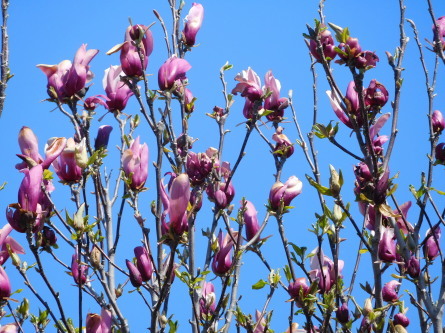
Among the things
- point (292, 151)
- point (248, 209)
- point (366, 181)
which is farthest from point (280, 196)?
point (366, 181)

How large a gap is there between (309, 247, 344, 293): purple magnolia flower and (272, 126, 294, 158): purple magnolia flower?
1.60 feet

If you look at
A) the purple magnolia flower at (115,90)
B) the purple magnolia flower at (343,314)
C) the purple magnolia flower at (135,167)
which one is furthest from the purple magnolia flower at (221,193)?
the purple magnolia flower at (343,314)

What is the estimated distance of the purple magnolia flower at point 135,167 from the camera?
2096 mm

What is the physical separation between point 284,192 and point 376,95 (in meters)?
0.57

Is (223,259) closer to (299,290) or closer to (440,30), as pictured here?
(299,290)

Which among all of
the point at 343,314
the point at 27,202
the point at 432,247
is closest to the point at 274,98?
the point at 432,247

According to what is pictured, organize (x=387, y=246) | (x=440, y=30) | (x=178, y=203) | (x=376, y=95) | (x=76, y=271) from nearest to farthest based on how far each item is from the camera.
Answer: (x=178, y=203)
(x=376, y=95)
(x=387, y=246)
(x=76, y=271)
(x=440, y=30)

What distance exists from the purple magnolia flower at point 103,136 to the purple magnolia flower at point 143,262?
1.53 feet

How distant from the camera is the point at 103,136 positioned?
227cm

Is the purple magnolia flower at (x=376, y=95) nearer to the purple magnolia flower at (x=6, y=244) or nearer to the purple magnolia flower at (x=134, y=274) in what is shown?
the purple magnolia flower at (x=134, y=274)

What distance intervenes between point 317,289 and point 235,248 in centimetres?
34

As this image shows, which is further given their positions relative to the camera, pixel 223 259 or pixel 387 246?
pixel 223 259

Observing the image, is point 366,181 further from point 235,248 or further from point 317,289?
point 235,248

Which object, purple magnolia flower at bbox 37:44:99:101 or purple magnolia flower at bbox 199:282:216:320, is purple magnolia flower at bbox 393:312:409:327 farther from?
purple magnolia flower at bbox 37:44:99:101
